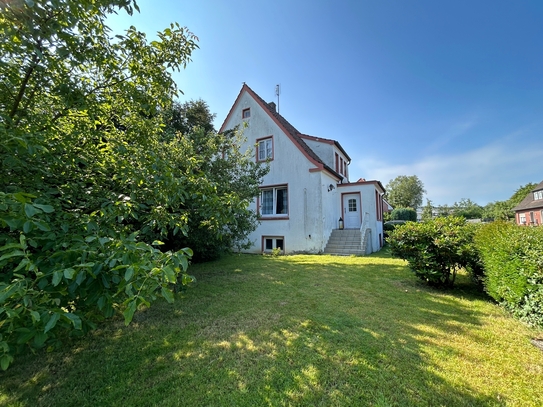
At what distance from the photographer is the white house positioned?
11.7 meters

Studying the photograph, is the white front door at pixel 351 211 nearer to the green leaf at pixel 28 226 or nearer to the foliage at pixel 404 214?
the green leaf at pixel 28 226

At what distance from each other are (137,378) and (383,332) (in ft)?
11.1

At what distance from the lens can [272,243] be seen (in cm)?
1294

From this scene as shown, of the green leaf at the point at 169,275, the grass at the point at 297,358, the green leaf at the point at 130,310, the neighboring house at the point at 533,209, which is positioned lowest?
the grass at the point at 297,358

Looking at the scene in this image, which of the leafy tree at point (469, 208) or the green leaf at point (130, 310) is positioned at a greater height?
the leafy tree at point (469, 208)

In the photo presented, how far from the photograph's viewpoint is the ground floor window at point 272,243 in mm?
12585

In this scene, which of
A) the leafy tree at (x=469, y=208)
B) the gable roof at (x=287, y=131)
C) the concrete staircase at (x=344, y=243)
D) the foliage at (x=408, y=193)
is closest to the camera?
the concrete staircase at (x=344, y=243)

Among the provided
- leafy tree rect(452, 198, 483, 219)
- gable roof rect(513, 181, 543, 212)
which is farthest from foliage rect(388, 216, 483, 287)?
leafy tree rect(452, 198, 483, 219)

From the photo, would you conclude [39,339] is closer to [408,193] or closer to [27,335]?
[27,335]

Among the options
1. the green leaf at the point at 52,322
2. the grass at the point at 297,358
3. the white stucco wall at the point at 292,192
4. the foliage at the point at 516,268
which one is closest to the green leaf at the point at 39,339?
the green leaf at the point at 52,322

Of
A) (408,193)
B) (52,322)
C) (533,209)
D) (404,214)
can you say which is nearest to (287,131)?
(52,322)

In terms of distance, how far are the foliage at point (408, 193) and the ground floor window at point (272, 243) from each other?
41.3 m

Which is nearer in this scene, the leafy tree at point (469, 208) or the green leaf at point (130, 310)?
the green leaf at point (130, 310)

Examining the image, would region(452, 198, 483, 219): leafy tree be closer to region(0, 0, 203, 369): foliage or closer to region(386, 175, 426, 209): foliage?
region(386, 175, 426, 209): foliage
